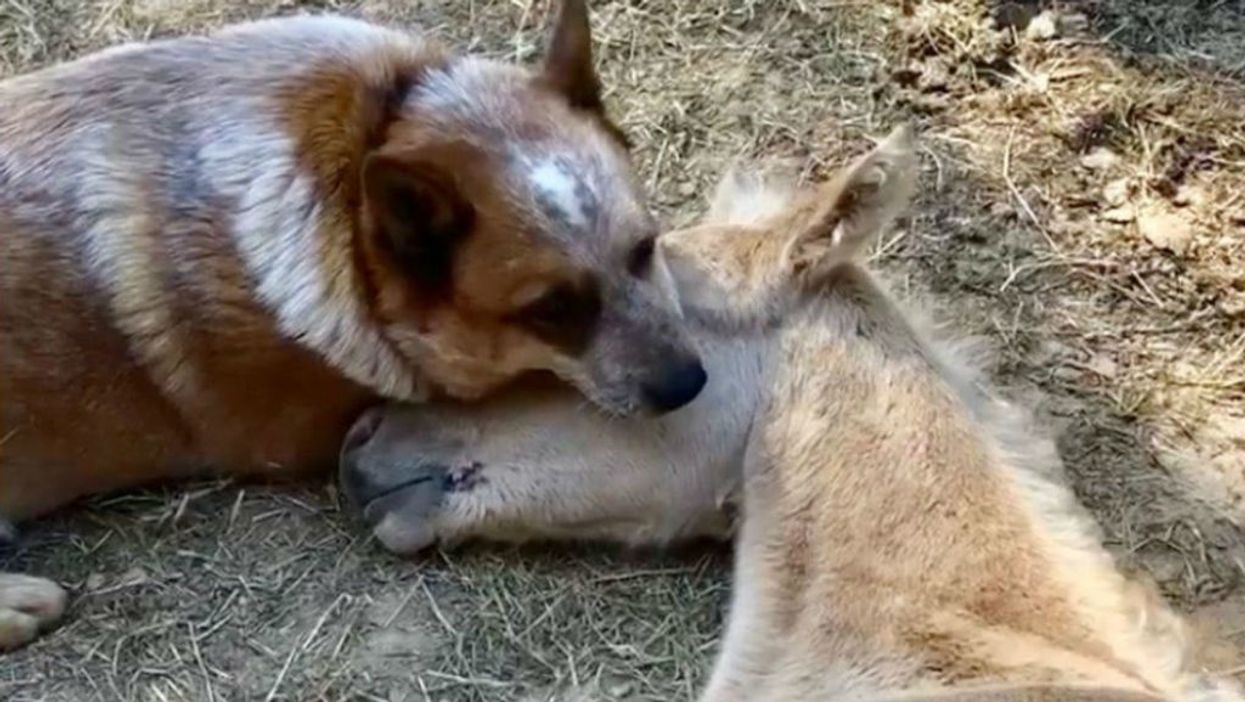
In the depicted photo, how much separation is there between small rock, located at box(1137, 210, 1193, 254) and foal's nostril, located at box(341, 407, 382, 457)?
6.01ft

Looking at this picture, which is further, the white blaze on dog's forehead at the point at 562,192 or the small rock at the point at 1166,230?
the small rock at the point at 1166,230

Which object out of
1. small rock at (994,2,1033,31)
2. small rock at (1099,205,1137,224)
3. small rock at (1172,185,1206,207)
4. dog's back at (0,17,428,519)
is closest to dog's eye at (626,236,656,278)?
dog's back at (0,17,428,519)

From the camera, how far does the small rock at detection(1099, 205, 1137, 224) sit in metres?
4.18

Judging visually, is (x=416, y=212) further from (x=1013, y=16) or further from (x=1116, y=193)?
(x=1013, y=16)

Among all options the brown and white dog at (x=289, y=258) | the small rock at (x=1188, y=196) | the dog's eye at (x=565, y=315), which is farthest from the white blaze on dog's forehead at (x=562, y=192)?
the small rock at (x=1188, y=196)

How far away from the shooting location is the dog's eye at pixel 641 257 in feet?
10.5

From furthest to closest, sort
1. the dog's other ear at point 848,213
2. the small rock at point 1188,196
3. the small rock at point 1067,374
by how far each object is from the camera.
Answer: the small rock at point 1188,196 < the small rock at point 1067,374 < the dog's other ear at point 848,213

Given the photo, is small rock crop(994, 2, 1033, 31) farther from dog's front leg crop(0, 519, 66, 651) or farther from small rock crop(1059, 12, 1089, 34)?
dog's front leg crop(0, 519, 66, 651)

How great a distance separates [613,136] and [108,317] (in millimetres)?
989

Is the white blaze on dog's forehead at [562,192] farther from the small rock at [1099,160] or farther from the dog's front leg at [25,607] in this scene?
the small rock at [1099,160]

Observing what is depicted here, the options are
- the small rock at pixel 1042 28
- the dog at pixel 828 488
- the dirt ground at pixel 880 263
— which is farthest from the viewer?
the small rock at pixel 1042 28

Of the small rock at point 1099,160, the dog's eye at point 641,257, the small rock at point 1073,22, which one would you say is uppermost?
the dog's eye at point 641,257

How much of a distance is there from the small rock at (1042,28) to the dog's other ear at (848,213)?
1.49 metres

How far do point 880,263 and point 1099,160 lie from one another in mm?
673
